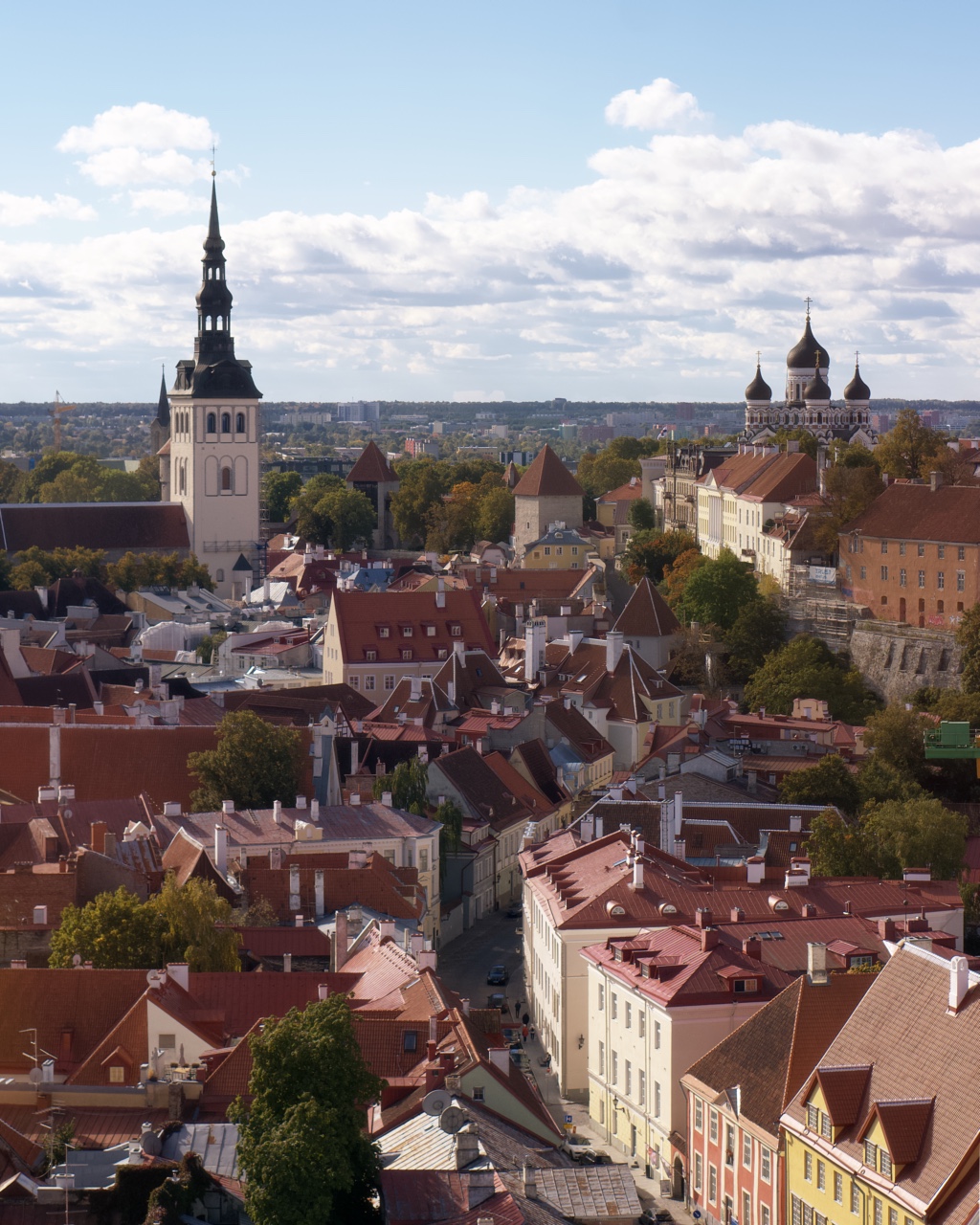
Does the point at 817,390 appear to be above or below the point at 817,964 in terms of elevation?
above

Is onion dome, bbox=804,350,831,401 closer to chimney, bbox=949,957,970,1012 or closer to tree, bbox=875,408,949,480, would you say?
tree, bbox=875,408,949,480

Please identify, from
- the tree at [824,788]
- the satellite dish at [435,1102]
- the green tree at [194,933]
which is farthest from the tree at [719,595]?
the satellite dish at [435,1102]

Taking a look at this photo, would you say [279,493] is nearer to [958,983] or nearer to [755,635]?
[755,635]

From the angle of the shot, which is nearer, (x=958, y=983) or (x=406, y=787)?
(x=958, y=983)

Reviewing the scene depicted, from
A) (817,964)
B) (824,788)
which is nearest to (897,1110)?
(817,964)

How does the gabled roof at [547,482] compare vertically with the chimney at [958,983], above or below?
above

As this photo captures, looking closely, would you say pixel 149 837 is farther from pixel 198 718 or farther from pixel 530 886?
pixel 198 718

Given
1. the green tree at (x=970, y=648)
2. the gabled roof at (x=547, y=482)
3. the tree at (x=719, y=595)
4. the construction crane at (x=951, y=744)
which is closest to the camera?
the construction crane at (x=951, y=744)

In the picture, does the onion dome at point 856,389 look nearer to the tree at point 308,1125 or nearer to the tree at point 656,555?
the tree at point 656,555
